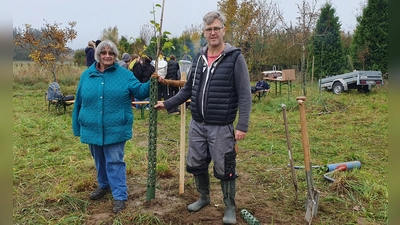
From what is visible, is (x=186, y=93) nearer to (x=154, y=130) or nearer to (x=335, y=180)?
(x=154, y=130)

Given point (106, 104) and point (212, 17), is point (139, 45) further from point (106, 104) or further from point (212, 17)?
point (212, 17)

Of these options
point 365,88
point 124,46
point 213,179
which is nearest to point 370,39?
point 365,88

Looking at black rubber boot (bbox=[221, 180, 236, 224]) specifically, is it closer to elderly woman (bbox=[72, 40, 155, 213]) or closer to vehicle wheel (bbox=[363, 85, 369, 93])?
elderly woman (bbox=[72, 40, 155, 213])

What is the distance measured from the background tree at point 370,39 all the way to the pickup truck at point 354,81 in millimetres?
1575

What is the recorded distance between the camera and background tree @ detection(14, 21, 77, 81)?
500 inches

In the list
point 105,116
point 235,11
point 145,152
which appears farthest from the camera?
point 235,11

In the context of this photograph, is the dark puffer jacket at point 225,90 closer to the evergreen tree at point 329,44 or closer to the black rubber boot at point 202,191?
the black rubber boot at point 202,191

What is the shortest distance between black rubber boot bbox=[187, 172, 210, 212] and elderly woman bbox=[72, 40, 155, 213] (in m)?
0.72

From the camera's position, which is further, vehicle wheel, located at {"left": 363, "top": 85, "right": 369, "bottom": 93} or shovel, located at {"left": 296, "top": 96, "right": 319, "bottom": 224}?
vehicle wheel, located at {"left": 363, "top": 85, "right": 369, "bottom": 93}

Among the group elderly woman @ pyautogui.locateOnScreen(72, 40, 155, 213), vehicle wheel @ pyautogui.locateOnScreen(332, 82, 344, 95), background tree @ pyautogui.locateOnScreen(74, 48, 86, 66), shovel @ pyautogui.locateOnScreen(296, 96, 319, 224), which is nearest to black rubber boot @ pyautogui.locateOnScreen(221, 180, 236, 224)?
shovel @ pyautogui.locateOnScreen(296, 96, 319, 224)

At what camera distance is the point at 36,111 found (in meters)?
8.98

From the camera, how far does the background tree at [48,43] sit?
12695mm
